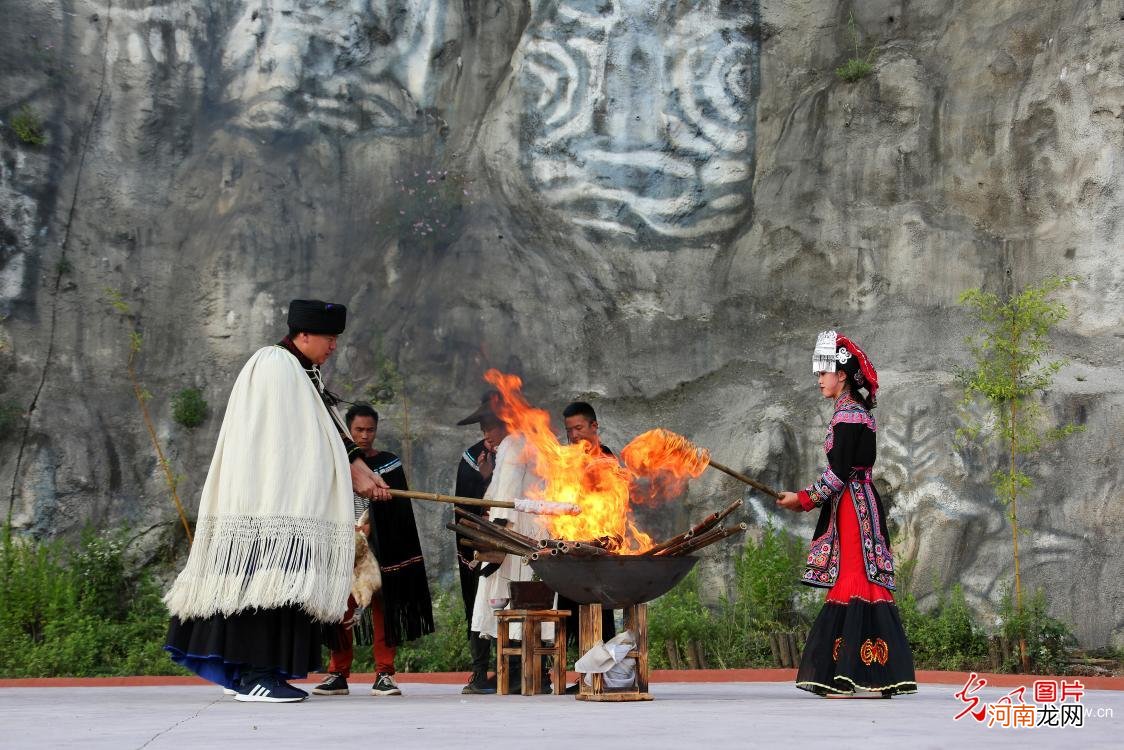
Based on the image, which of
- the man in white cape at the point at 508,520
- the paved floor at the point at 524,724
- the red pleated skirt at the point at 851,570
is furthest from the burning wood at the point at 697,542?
the man in white cape at the point at 508,520

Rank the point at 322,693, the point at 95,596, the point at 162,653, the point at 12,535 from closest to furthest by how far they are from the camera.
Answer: the point at 322,693 → the point at 162,653 → the point at 95,596 → the point at 12,535

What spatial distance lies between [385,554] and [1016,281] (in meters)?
8.45

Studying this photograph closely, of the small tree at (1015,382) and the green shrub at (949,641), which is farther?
the small tree at (1015,382)

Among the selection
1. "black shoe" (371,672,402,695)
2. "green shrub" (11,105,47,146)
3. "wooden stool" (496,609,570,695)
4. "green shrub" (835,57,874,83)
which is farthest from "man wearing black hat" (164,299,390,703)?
"green shrub" (835,57,874,83)

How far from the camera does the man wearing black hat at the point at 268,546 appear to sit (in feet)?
21.2

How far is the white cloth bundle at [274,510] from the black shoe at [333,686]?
151 centimetres

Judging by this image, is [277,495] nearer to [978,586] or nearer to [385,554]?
[385,554]

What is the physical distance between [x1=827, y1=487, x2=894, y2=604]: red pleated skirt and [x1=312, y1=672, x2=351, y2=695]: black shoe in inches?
118

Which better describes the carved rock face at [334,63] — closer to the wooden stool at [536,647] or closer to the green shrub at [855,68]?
the green shrub at [855,68]

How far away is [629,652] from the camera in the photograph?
677 centimetres

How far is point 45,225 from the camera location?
49.3 ft

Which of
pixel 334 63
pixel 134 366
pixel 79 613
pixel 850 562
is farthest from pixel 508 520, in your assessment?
pixel 334 63

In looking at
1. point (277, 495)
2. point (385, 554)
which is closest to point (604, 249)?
point (385, 554)

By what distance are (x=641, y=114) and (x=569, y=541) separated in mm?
10132
